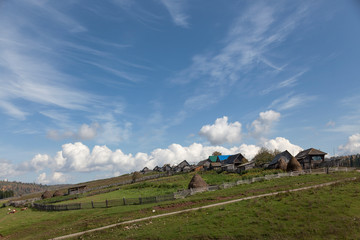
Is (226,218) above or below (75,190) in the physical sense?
above

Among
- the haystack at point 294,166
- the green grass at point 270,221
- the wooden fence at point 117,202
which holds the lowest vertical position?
the wooden fence at point 117,202

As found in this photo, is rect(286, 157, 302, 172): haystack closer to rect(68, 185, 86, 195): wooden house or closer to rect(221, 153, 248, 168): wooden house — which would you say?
rect(221, 153, 248, 168): wooden house

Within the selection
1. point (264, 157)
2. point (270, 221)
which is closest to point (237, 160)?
point (264, 157)

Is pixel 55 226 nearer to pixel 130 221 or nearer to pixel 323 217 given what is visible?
pixel 130 221

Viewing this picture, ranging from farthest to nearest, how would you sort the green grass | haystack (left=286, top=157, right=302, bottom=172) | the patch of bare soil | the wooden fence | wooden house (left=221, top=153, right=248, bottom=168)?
wooden house (left=221, top=153, right=248, bottom=168), haystack (left=286, top=157, right=302, bottom=172), the wooden fence, the patch of bare soil, the green grass

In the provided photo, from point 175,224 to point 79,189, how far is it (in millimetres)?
75510

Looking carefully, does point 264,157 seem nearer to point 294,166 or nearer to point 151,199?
point 294,166

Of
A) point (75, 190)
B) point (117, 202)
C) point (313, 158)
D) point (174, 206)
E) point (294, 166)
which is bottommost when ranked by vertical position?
point (75, 190)

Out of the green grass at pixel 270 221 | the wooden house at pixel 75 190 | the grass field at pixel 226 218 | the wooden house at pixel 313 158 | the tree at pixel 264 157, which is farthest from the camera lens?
the tree at pixel 264 157

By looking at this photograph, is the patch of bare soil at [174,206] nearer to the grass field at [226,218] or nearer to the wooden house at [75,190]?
the grass field at [226,218]

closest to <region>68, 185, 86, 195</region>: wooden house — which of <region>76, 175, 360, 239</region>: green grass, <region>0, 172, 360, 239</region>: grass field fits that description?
<region>0, 172, 360, 239</region>: grass field

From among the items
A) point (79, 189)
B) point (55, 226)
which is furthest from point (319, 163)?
point (79, 189)

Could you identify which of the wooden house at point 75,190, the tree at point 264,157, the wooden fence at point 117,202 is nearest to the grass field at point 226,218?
the wooden fence at point 117,202

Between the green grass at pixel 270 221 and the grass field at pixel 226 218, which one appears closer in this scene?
the green grass at pixel 270 221
